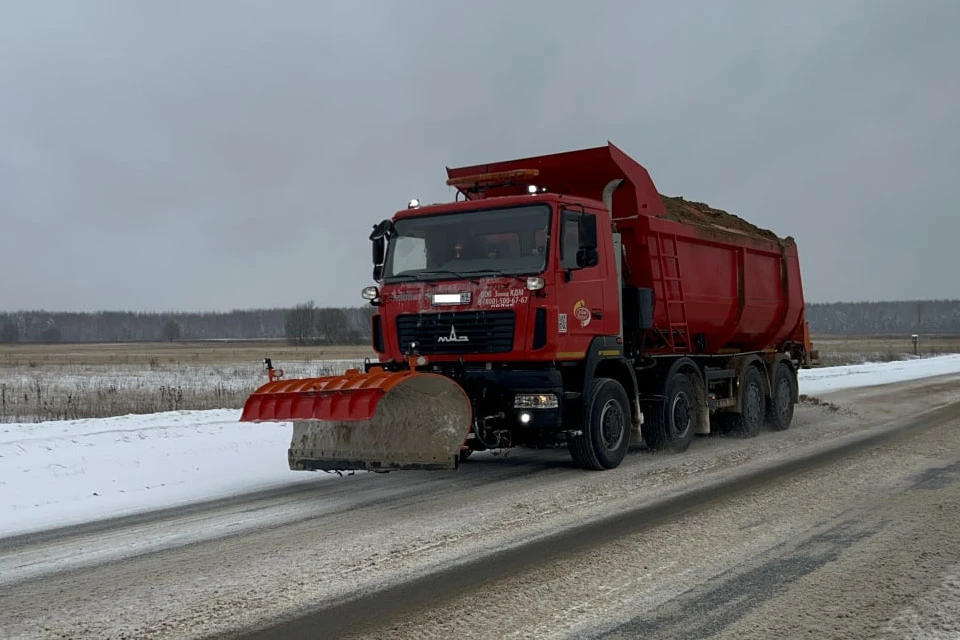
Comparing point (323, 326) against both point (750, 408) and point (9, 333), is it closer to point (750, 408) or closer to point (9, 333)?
point (9, 333)

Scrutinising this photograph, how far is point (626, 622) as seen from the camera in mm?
4488

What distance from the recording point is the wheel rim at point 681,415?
37.7 ft

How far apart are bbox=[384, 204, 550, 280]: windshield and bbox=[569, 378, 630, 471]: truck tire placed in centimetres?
167

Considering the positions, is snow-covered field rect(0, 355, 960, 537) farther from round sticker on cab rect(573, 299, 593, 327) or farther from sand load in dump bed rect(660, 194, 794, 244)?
sand load in dump bed rect(660, 194, 794, 244)

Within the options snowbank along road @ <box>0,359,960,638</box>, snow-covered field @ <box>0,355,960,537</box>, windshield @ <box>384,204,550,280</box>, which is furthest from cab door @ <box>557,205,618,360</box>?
snow-covered field @ <box>0,355,960,537</box>

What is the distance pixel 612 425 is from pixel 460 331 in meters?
2.15

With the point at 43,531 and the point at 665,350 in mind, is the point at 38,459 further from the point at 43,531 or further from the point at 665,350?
the point at 665,350

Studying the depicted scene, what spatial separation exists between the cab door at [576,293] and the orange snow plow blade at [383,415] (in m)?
1.57

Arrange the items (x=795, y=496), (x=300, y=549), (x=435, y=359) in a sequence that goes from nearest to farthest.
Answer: (x=300, y=549), (x=795, y=496), (x=435, y=359)

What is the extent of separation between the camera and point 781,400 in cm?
1474

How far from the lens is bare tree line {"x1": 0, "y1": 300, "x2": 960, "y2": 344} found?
6004 inches

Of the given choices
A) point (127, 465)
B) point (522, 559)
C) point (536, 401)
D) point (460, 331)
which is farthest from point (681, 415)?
point (127, 465)

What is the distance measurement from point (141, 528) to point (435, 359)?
11.3 ft

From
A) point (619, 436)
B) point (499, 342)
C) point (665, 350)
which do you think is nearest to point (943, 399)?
point (665, 350)
